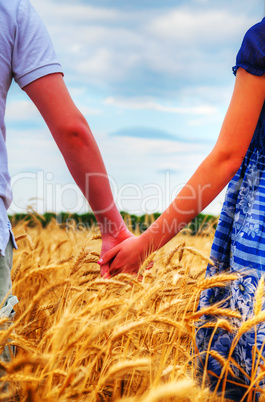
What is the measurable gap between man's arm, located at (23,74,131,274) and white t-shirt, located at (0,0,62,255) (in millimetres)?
47

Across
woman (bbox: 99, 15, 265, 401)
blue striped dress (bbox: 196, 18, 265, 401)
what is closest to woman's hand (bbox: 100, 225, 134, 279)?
woman (bbox: 99, 15, 265, 401)

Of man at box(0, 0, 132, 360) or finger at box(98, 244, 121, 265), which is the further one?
finger at box(98, 244, 121, 265)

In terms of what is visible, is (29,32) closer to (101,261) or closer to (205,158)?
(205,158)

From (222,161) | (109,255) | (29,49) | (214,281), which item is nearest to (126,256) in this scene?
(109,255)

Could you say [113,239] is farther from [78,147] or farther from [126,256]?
[78,147]

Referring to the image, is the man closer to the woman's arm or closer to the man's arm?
the man's arm

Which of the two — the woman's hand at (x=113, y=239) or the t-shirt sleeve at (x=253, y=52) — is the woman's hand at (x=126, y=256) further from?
the t-shirt sleeve at (x=253, y=52)

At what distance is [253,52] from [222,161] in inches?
13.0

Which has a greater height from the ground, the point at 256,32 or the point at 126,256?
the point at 256,32

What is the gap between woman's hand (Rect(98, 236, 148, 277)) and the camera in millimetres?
1505

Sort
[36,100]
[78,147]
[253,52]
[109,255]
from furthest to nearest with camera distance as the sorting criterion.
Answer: [109,255] → [78,147] → [36,100] → [253,52]

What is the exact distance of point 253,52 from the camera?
1287 millimetres

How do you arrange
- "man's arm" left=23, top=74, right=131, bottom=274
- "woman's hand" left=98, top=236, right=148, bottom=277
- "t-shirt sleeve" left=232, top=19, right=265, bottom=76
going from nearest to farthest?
"t-shirt sleeve" left=232, top=19, right=265, bottom=76 → "man's arm" left=23, top=74, right=131, bottom=274 → "woman's hand" left=98, top=236, right=148, bottom=277

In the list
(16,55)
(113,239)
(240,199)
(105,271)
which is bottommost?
(105,271)
